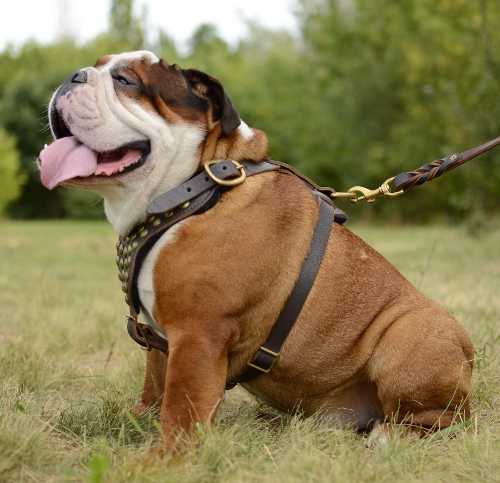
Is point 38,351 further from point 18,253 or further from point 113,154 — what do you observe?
point 18,253

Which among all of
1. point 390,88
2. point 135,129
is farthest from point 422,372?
point 390,88

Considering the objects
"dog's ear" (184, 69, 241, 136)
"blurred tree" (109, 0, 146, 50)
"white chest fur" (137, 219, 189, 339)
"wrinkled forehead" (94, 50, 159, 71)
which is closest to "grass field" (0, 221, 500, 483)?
"white chest fur" (137, 219, 189, 339)

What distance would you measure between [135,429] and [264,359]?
0.71 m

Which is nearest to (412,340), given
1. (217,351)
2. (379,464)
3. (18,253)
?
(379,464)

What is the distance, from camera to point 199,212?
2768 millimetres

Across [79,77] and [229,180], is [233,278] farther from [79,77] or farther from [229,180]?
[79,77]

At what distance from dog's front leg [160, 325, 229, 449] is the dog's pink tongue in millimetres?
890

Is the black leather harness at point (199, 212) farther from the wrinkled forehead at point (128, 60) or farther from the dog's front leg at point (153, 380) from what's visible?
the wrinkled forehead at point (128, 60)

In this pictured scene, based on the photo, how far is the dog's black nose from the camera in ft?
9.36

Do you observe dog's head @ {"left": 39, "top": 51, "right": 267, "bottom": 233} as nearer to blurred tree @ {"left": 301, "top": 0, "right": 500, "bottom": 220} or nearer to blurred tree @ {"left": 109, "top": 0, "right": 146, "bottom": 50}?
blurred tree @ {"left": 301, "top": 0, "right": 500, "bottom": 220}

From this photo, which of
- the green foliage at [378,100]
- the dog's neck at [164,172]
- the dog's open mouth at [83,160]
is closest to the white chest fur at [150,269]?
the dog's neck at [164,172]

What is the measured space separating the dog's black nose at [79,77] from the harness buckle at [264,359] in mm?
1479

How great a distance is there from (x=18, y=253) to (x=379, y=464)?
11442 mm

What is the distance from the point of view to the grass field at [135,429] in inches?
91.0
